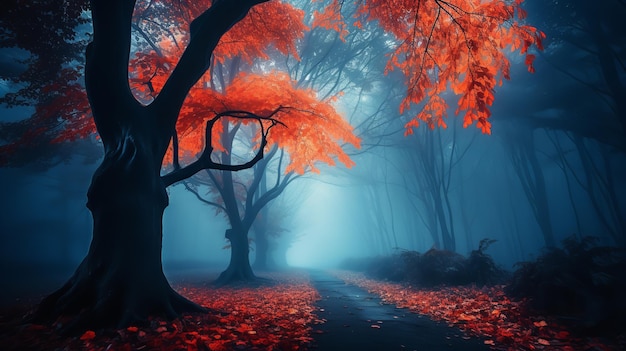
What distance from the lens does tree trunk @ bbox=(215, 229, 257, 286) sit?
14078 millimetres

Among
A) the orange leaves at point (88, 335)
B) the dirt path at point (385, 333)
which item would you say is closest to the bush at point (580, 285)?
the dirt path at point (385, 333)

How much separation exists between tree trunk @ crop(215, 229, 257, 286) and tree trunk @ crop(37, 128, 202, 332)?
9.83m

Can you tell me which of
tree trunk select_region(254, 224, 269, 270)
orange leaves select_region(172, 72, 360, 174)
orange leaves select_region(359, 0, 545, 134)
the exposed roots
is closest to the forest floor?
the exposed roots

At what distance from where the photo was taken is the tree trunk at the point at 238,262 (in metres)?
14.1

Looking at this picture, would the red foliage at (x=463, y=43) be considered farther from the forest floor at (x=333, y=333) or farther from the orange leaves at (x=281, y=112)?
the forest floor at (x=333, y=333)

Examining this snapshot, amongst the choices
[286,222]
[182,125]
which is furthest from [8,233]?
[182,125]

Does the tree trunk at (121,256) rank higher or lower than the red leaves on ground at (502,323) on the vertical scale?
higher

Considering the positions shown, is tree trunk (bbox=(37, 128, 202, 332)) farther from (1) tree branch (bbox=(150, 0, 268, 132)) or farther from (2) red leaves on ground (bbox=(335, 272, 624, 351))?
(2) red leaves on ground (bbox=(335, 272, 624, 351))

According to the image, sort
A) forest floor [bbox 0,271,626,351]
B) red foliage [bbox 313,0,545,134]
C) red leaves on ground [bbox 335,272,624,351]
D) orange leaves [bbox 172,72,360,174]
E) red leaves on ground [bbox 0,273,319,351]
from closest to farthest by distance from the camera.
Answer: red leaves on ground [bbox 0,273,319,351] → forest floor [bbox 0,271,626,351] → red leaves on ground [bbox 335,272,624,351] → red foliage [bbox 313,0,545,134] → orange leaves [bbox 172,72,360,174]

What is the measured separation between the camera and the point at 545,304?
16.0ft

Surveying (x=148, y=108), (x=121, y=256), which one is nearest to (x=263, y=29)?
(x=148, y=108)

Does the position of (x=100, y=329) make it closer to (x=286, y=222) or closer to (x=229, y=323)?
(x=229, y=323)

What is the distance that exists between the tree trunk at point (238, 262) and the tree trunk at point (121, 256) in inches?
387

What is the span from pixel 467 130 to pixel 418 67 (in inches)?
1079
